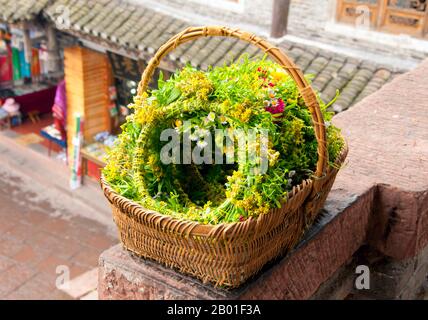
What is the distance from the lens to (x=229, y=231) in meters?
1.60

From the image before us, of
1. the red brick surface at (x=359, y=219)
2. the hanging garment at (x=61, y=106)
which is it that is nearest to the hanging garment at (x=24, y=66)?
the hanging garment at (x=61, y=106)

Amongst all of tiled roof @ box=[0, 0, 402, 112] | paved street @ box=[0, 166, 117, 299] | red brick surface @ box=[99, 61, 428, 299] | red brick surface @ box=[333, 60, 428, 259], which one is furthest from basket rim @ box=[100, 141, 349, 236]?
paved street @ box=[0, 166, 117, 299]

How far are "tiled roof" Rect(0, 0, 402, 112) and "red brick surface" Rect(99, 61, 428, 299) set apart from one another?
3.09m

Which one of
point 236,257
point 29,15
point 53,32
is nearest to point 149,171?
point 236,257

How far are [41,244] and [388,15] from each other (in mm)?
5682

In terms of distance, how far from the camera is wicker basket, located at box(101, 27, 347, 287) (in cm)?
165

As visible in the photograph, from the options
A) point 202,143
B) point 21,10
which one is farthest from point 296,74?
point 21,10

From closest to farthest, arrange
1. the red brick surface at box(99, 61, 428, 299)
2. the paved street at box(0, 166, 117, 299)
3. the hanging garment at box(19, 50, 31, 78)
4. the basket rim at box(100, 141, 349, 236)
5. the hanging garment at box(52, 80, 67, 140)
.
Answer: the basket rim at box(100, 141, 349, 236) < the red brick surface at box(99, 61, 428, 299) < the paved street at box(0, 166, 117, 299) < the hanging garment at box(52, 80, 67, 140) < the hanging garment at box(19, 50, 31, 78)

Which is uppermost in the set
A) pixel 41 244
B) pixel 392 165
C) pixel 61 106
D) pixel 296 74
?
pixel 296 74

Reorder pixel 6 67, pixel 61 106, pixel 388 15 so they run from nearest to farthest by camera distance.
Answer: pixel 388 15, pixel 61 106, pixel 6 67

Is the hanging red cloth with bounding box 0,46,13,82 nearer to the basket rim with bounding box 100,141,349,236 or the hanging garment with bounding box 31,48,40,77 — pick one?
the hanging garment with bounding box 31,48,40,77

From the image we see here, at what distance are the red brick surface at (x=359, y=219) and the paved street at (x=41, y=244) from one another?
5080 mm

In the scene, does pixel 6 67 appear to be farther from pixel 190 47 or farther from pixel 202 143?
pixel 202 143

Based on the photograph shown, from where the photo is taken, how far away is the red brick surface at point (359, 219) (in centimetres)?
187
